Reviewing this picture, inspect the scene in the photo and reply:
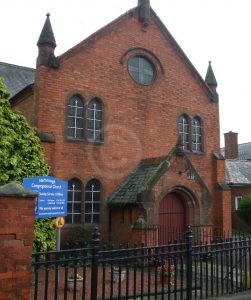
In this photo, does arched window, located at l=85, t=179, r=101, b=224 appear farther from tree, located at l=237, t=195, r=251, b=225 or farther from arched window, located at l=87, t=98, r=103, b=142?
tree, located at l=237, t=195, r=251, b=225

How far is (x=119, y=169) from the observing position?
16516 mm

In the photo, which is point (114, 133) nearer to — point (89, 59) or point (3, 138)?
point (89, 59)

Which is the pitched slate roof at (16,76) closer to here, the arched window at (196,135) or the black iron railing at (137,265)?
the arched window at (196,135)

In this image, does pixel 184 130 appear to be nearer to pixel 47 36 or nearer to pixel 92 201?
pixel 92 201

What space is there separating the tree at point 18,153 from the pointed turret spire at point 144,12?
27.8 feet

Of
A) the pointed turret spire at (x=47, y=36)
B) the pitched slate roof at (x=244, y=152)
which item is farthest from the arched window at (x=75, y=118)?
the pitched slate roof at (x=244, y=152)

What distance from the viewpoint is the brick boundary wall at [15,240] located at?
5.49 m

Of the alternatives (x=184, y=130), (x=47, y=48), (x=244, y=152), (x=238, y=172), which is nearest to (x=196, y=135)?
(x=184, y=130)

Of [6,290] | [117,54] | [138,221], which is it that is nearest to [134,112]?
[117,54]

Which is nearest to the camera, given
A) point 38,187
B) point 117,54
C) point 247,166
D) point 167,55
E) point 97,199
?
point 38,187

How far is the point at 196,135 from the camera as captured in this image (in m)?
19.4

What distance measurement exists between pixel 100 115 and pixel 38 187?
6.79 metres

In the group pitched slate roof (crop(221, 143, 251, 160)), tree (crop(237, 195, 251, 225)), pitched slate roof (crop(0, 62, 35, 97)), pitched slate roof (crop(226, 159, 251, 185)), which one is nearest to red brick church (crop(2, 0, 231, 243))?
pitched slate roof (crop(0, 62, 35, 97))

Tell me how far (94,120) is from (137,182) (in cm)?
306
